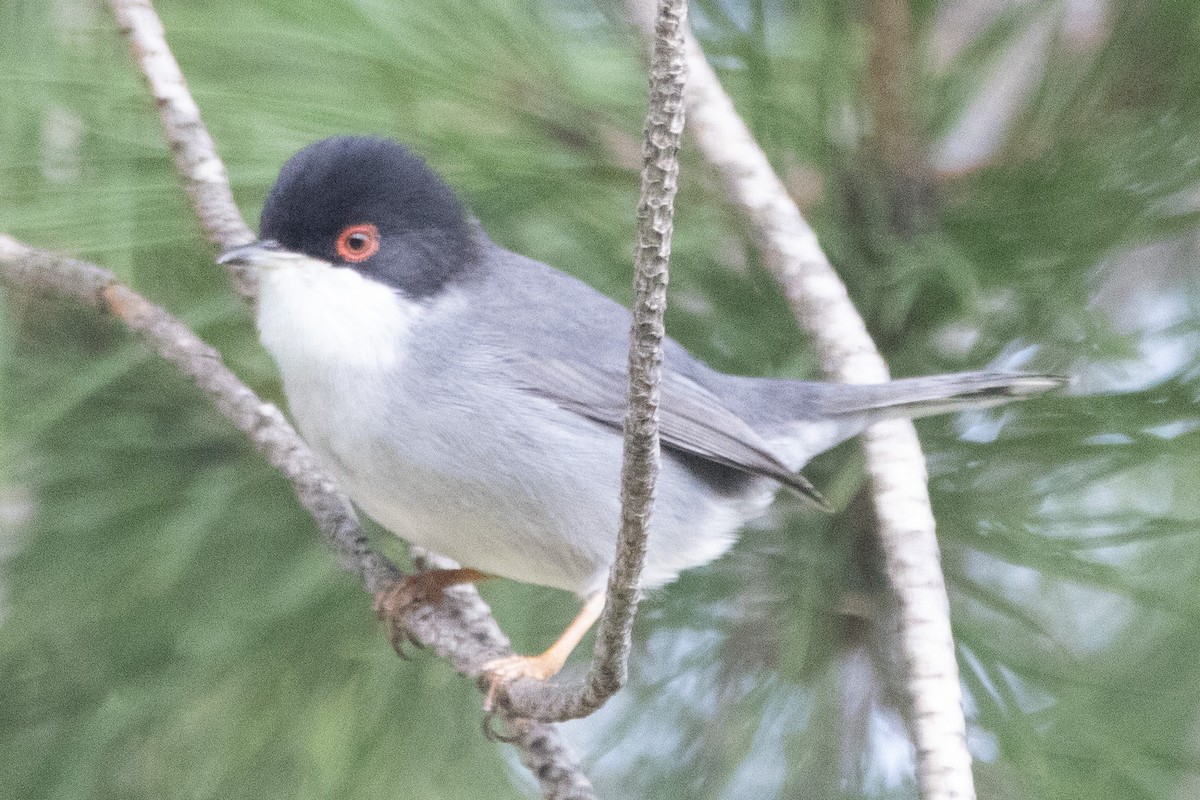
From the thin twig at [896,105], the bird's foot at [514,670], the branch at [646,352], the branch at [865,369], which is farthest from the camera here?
the thin twig at [896,105]

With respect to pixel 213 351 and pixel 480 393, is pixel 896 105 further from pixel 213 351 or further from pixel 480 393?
pixel 213 351

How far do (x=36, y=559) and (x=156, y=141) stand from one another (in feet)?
2.52

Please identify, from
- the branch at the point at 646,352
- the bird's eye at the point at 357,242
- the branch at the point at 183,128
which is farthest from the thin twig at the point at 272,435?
the branch at the point at 646,352

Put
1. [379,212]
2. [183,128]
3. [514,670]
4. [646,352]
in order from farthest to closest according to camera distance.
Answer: [379,212] → [183,128] → [514,670] → [646,352]

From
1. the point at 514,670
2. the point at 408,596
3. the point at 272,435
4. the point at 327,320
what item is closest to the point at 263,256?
the point at 327,320

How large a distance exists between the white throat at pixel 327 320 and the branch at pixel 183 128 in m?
0.08

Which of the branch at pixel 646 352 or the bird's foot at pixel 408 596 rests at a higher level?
the branch at pixel 646 352

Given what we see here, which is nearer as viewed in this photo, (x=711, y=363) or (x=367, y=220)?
(x=367, y=220)

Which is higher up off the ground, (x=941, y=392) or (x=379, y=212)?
(x=941, y=392)

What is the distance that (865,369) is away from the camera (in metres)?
2.04

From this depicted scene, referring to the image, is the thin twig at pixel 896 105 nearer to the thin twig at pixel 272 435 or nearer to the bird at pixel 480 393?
the bird at pixel 480 393

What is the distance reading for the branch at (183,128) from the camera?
215cm

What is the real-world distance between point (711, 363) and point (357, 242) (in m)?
0.66

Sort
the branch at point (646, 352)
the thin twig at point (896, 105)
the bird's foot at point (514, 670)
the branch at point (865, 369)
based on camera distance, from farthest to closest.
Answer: the thin twig at point (896, 105), the bird's foot at point (514, 670), the branch at point (865, 369), the branch at point (646, 352)
